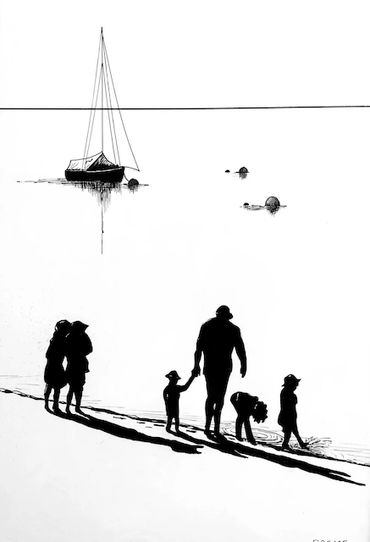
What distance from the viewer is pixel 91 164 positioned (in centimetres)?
192

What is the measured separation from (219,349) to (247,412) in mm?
198

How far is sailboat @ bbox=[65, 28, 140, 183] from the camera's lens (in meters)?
1.91

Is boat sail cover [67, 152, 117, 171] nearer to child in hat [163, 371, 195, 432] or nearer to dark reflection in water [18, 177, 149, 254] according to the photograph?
dark reflection in water [18, 177, 149, 254]

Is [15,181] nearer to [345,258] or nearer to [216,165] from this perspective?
[216,165]

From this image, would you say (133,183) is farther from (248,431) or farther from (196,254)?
(248,431)

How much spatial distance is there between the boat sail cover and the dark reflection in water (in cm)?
4

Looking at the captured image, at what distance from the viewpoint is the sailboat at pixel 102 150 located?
6.28 feet

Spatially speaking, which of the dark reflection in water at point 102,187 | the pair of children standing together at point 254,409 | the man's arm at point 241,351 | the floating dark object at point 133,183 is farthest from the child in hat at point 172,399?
the floating dark object at point 133,183

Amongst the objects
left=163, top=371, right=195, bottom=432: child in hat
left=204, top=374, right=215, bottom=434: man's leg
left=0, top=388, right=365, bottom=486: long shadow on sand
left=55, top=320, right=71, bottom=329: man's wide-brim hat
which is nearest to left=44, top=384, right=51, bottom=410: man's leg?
left=0, top=388, right=365, bottom=486: long shadow on sand

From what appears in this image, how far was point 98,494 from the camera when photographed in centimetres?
187

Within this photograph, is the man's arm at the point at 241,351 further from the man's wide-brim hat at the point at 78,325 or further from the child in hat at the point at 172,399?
the man's wide-brim hat at the point at 78,325

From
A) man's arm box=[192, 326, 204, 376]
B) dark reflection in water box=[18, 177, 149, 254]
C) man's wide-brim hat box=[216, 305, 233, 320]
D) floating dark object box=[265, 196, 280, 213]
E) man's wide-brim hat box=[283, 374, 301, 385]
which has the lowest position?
man's wide-brim hat box=[283, 374, 301, 385]

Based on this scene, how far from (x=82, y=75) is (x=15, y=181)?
1.22 feet

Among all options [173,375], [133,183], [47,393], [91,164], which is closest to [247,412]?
[173,375]
